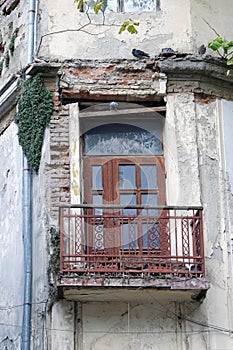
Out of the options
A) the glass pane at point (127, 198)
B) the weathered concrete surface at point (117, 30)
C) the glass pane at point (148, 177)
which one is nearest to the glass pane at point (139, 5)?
the weathered concrete surface at point (117, 30)

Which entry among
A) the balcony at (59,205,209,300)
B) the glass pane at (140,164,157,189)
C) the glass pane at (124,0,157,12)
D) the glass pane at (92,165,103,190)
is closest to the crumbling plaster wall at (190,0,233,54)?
the glass pane at (124,0,157,12)

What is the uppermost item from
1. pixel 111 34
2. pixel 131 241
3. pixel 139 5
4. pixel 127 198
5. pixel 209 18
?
pixel 139 5

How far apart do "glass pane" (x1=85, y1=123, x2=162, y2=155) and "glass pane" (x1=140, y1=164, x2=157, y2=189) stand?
0.75 feet

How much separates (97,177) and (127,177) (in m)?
0.41

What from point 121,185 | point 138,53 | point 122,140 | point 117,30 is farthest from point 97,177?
point 117,30

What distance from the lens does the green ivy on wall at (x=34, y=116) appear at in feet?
42.7

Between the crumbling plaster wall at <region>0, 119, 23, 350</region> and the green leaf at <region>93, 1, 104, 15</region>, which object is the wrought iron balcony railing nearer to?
the crumbling plaster wall at <region>0, 119, 23, 350</region>

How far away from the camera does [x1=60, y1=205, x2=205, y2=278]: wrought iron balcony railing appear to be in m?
11.8

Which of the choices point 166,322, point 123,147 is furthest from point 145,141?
point 166,322

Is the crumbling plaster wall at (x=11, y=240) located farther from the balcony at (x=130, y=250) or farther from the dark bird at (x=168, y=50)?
the dark bird at (x=168, y=50)

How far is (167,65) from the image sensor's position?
1314 centimetres

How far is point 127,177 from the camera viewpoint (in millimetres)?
12992

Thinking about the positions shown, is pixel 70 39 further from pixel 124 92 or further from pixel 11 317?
pixel 11 317

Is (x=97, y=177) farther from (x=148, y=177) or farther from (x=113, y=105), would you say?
(x=113, y=105)
